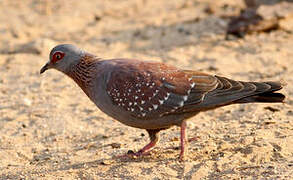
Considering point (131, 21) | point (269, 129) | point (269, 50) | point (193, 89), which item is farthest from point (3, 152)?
point (131, 21)

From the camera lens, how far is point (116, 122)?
8.47 metres

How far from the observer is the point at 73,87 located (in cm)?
992

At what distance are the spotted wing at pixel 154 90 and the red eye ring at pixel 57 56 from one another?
1.04 m

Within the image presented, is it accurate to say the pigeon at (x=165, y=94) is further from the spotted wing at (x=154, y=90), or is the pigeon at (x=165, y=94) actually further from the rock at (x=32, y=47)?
the rock at (x=32, y=47)

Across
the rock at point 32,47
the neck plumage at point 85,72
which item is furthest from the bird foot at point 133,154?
the rock at point 32,47

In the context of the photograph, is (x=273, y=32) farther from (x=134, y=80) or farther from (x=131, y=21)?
(x=134, y=80)

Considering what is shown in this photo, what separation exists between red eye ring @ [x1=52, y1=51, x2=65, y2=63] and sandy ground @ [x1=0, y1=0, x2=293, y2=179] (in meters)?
1.30

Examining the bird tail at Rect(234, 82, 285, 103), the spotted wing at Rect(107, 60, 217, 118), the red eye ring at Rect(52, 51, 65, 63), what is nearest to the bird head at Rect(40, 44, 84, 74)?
the red eye ring at Rect(52, 51, 65, 63)

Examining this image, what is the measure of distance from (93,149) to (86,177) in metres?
1.20

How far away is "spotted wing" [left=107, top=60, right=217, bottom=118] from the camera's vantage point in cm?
645

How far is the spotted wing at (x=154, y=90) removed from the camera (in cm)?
645

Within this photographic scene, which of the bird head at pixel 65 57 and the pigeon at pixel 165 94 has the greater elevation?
the bird head at pixel 65 57

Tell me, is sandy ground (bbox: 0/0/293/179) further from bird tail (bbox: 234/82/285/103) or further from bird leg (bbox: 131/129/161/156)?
bird tail (bbox: 234/82/285/103)

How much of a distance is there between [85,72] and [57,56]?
574 millimetres
